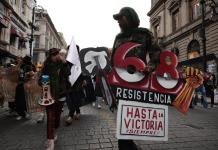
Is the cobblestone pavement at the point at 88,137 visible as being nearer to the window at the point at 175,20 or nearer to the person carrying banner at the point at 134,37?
the person carrying banner at the point at 134,37

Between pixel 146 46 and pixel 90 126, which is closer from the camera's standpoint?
pixel 146 46

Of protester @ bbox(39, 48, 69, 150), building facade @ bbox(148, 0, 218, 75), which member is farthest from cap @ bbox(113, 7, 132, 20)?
building facade @ bbox(148, 0, 218, 75)

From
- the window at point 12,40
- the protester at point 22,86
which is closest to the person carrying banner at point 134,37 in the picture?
the protester at point 22,86

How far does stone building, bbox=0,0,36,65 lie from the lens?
2289cm

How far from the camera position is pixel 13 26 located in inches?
1051

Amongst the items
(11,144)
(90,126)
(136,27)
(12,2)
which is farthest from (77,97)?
(12,2)

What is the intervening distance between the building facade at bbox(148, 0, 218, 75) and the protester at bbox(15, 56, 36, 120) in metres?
13.1

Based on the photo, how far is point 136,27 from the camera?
3078 mm

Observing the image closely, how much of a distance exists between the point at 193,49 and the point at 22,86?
20756 mm

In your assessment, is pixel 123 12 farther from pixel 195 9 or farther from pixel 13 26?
pixel 13 26

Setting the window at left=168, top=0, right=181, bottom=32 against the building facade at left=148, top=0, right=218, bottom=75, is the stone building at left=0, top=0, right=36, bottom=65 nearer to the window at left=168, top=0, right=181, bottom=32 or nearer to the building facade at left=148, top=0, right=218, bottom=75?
the building facade at left=148, top=0, right=218, bottom=75

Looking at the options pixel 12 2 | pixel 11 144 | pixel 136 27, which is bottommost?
pixel 11 144

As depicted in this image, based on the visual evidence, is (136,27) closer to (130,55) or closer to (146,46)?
(146,46)

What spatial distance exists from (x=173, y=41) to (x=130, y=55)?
90.1ft
